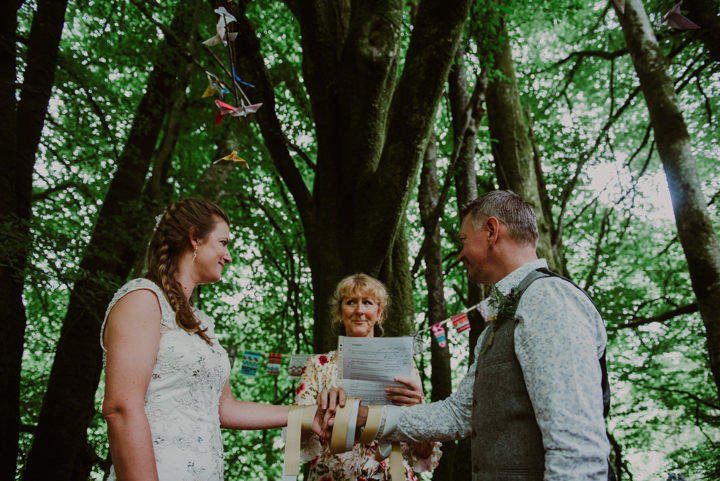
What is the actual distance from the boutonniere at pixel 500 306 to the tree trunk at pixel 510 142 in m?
3.63

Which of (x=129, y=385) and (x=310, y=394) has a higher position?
(x=310, y=394)

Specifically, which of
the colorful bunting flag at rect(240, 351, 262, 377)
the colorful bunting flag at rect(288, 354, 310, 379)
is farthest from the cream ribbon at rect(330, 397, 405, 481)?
the colorful bunting flag at rect(240, 351, 262, 377)

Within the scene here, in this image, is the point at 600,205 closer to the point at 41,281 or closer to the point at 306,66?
the point at 306,66

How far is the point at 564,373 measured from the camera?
1.48 m

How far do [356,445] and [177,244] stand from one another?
1.51m

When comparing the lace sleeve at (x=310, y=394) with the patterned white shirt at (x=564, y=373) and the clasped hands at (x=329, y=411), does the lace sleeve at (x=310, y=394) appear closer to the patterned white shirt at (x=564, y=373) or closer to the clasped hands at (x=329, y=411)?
the clasped hands at (x=329, y=411)

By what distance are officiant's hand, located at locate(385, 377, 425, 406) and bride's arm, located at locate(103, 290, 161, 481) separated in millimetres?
1256

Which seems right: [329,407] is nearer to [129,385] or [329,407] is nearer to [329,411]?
[329,411]

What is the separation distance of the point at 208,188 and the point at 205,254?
177 inches

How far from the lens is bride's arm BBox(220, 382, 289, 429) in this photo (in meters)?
2.34

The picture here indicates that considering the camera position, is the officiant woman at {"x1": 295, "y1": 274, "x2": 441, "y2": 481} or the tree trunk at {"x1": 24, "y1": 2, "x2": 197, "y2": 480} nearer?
the officiant woman at {"x1": 295, "y1": 274, "x2": 441, "y2": 481}

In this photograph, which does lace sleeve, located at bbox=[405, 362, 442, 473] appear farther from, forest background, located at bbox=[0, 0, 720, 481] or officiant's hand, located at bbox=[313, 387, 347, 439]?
forest background, located at bbox=[0, 0, 720, 481]

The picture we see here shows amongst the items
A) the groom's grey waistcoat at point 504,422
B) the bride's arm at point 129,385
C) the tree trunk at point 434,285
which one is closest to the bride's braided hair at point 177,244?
the bride's arm at point 129,385

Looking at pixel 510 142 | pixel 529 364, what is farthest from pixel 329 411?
pixel 510 142
